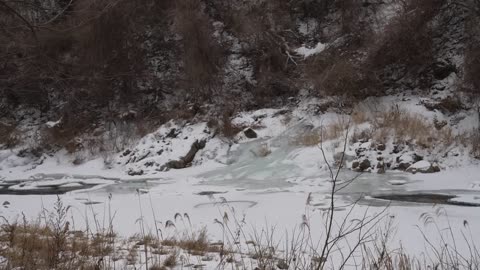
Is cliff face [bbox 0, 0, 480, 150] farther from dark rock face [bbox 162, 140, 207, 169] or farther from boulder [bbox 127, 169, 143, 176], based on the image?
boulder [bbox 127, 169, 143, 176]

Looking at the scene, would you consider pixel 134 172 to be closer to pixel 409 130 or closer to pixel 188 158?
pixel 188 158

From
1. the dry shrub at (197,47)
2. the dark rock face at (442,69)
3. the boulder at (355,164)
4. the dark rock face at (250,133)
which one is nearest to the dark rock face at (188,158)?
the dark rock face at (250,133)

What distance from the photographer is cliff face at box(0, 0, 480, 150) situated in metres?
13.1

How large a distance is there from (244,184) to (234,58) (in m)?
9.26

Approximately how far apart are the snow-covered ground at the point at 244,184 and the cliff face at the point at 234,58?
1116mm

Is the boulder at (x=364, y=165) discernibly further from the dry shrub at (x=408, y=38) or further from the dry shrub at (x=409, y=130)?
the dry shrub at (x=408, y=38)

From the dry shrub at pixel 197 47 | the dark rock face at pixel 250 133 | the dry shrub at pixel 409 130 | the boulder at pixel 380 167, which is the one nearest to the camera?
the boulder at pixel 380 167

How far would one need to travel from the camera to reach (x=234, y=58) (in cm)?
1731

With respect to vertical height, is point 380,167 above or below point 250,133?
below

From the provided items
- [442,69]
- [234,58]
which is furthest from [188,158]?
[442,69]

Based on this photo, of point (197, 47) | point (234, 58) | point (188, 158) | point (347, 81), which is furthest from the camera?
point (234, 58)

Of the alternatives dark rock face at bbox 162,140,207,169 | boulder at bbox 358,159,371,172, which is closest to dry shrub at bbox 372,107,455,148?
boulder at bbox 358,159,371,172

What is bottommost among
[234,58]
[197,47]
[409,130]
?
[409,130]

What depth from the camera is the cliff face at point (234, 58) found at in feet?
43.1
